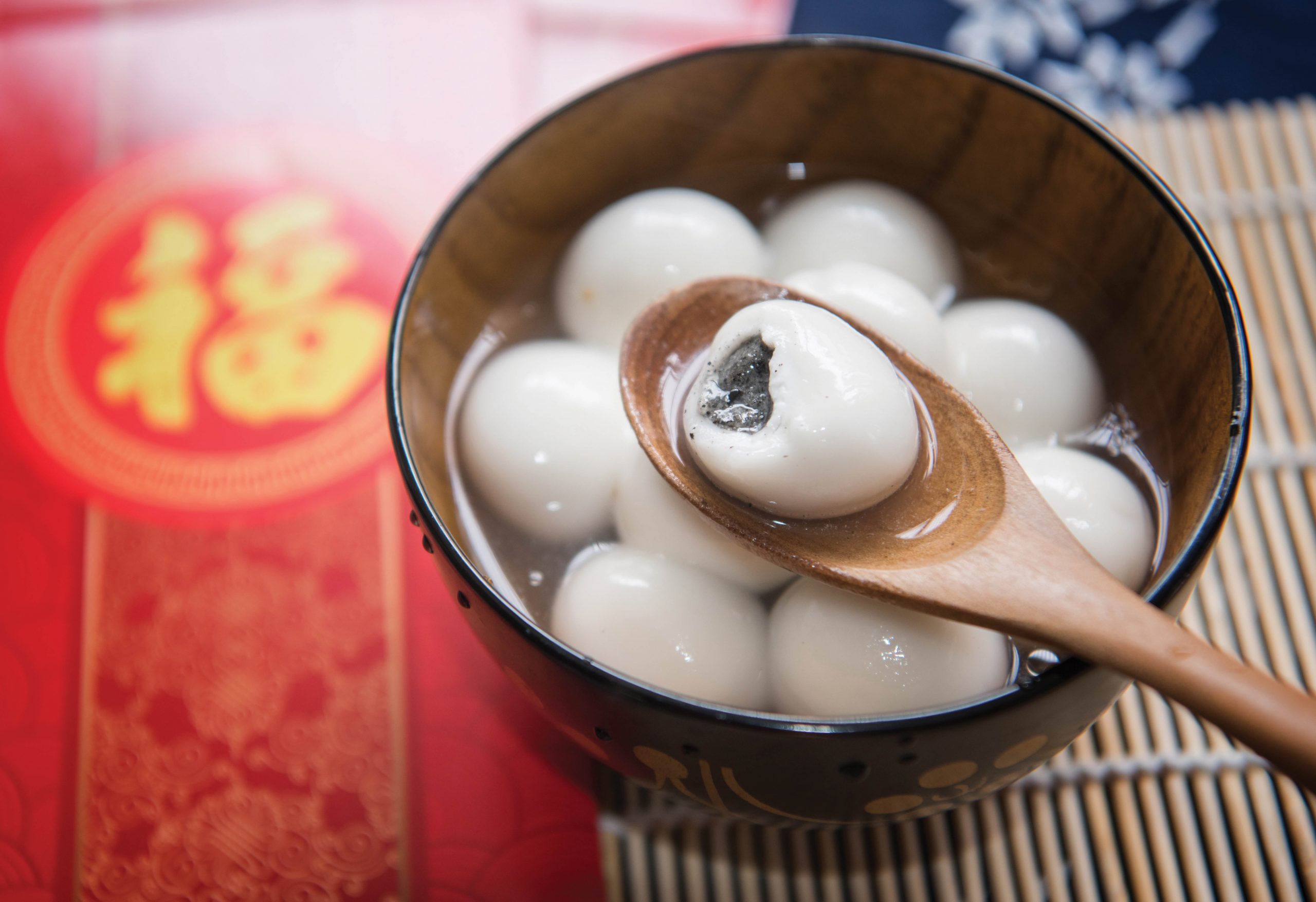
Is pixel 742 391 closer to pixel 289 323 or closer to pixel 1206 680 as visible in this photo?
pixel 1206 680

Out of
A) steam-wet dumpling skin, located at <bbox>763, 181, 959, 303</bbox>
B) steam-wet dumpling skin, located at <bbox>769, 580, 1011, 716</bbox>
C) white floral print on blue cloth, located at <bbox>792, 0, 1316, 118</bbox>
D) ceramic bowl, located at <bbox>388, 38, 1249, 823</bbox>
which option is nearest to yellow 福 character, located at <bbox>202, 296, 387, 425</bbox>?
ceramic bowl, located at <bbox>388, 38, 1249, 823</bbox>

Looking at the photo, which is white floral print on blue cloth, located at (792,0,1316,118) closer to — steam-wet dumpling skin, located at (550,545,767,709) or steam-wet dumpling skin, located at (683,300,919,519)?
steam-wet dumpling skin, located at (683,300,919,519)

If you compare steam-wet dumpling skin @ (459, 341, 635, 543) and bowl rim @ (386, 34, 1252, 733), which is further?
steam-wet dumpling skin @ (459, 341, 635, 543)

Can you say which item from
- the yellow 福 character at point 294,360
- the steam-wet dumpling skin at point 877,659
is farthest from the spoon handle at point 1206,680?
the yellow 福 character at point 294,360

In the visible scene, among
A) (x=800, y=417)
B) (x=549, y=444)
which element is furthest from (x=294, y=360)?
(x=800, y=417)

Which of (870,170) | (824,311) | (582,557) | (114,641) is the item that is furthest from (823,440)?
(114,641)

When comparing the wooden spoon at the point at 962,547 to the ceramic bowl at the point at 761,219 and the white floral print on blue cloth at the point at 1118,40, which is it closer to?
the ceramic bowl at the point at 761,219
